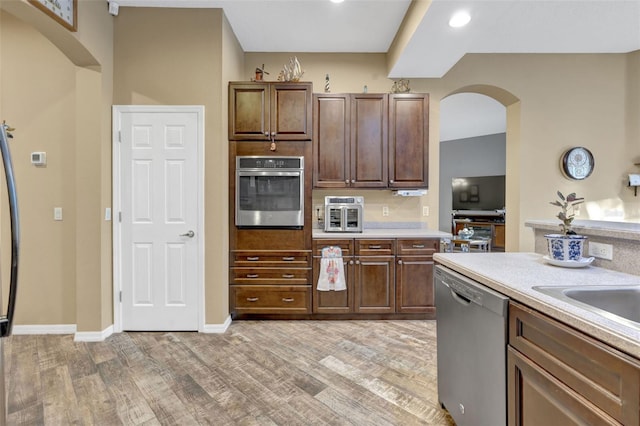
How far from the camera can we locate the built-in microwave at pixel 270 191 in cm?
301

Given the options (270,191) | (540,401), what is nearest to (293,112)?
(270,191)

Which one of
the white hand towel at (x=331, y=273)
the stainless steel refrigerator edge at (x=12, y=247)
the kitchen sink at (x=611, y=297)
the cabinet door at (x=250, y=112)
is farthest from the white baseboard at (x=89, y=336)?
the kitchen sink at (x=611, y=297)

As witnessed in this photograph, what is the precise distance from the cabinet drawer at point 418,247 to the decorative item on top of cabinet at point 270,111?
1517 millimetres

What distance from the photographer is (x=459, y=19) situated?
2.45 meters

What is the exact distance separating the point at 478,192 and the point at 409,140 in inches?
226

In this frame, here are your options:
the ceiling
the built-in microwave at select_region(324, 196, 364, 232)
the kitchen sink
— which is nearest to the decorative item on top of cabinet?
Result: the ceiling

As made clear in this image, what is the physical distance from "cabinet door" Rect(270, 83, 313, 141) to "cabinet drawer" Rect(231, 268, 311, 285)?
4.58ft

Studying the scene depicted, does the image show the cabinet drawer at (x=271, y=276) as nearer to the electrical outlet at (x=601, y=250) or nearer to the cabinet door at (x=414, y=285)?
the cabinet door at (x=414, y=285)

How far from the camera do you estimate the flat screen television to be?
7668 millimetres

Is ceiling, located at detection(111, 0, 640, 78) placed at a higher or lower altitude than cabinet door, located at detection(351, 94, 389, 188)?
higher

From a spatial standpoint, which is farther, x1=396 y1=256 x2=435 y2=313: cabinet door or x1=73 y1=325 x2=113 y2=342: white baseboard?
x1=396 y1=256 x2=435 y2=313: cabinet door

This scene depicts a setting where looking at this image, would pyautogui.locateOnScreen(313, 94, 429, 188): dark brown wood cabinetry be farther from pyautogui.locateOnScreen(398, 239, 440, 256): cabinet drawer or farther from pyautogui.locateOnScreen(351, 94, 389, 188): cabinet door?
pyautogui.locateOnScreen(398, 239, 440, 256): cabinet drawer

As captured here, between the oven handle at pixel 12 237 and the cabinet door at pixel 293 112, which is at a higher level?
the cabinet door at pixel 293 112

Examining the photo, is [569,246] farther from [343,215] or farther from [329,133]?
[329,133]
